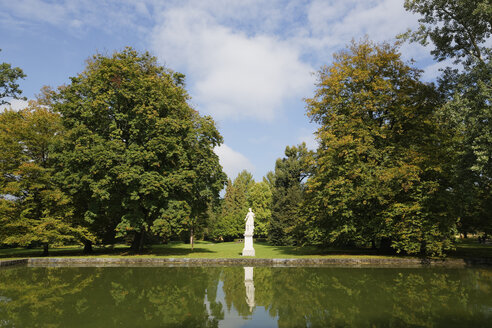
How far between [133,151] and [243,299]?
43.6 feet

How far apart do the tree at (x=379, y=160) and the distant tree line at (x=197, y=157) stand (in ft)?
0.28

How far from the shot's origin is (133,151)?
19.2 metres

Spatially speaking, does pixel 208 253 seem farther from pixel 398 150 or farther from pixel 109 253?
pixel 398 150

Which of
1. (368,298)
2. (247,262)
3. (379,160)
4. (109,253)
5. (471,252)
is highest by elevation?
(379,160)

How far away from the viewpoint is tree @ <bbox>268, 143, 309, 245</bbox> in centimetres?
3350

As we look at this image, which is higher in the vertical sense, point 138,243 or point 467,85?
point 467,85

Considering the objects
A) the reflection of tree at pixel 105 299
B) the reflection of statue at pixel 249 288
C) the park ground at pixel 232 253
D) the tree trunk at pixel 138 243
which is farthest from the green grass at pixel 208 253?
the reflection of tree at pixel 105 299

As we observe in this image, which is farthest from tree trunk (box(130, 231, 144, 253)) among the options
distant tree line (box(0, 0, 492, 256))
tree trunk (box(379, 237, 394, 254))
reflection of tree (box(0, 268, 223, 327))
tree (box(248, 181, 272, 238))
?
tree (box(248, 181, 272, 238))

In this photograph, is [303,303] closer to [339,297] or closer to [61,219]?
[339,297]

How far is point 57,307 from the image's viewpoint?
7.75 m

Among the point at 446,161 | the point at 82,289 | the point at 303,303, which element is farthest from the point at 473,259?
the point at 82,289

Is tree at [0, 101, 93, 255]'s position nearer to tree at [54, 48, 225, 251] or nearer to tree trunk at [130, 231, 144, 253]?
tree at [54, 48, 225, 251]

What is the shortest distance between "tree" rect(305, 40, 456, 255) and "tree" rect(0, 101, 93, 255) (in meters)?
16.4

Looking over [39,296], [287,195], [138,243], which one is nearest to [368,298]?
[39,296]
